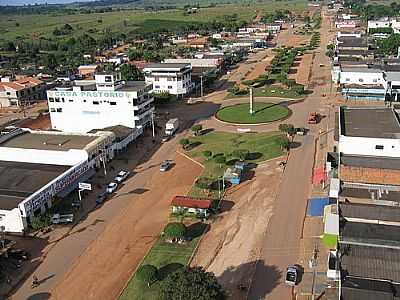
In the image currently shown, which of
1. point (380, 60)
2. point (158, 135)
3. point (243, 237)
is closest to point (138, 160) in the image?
point (158, 135)

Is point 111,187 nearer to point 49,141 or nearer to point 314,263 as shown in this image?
point 49,141

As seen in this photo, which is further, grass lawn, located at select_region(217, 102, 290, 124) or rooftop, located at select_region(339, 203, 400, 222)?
grass lawn, located at select_region(217, 102, 290, 124)

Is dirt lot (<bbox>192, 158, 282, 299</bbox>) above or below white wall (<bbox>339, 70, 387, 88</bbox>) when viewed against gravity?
below

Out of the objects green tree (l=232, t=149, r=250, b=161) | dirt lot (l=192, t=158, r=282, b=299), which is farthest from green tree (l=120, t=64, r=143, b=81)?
dirt lot (l=192, t=158, r=282, b=299)

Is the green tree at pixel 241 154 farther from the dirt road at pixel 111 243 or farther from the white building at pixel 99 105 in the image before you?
the white building at pixel 99 105

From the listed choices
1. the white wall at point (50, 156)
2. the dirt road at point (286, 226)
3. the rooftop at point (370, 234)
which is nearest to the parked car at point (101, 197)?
the white wall at point (50, 156)

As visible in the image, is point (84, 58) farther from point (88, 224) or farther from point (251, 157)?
point (88, 224)

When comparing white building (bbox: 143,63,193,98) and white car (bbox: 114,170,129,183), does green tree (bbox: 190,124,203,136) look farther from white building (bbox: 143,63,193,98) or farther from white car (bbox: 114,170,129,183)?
white building (bbox: 143,63,193,98)

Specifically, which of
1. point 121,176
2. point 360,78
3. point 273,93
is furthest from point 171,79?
point 121,176
